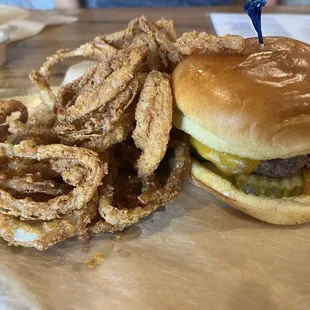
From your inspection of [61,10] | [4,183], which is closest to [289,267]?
[4,183]

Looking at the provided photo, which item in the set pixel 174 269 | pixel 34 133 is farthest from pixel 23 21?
pixel 174 269

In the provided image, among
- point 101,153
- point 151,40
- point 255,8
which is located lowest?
point 101,153

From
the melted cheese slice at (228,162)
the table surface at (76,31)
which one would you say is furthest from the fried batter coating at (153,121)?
the table surface at (76,31)

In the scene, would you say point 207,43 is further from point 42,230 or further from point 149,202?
point 42,230

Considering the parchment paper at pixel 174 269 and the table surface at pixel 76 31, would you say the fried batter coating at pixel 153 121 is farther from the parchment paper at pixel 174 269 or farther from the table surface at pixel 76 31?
the table surface at pixel 76 31

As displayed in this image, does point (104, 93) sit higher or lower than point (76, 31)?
higher

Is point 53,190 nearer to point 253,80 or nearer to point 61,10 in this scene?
point 253,80
